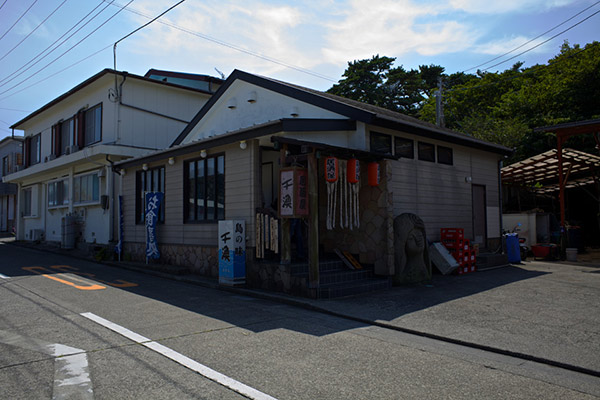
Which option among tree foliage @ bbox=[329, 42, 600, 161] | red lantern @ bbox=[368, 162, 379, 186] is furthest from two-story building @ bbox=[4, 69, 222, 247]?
tree foliage @ bbox=[329, 42, 600, 161]

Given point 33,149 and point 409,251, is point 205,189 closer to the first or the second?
point 409,251

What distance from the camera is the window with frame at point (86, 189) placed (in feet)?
55.7

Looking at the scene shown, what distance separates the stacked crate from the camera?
11520mm

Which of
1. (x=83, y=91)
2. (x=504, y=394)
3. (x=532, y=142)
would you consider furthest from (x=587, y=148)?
(x=83, y=91)

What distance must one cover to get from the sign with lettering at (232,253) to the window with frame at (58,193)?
519 inches

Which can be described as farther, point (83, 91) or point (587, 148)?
point (587, 148)

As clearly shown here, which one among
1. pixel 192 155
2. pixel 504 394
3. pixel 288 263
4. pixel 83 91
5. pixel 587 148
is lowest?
pixel 504 394

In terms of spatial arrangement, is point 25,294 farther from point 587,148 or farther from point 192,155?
point 587,148

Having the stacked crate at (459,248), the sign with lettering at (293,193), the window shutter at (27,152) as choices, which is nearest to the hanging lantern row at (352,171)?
the sign with lettering at (293,193)

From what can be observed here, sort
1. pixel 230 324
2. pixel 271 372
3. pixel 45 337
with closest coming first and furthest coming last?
pixel 271 372 → pixel 45 337 → pixel 230 324

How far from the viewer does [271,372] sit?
427 cm

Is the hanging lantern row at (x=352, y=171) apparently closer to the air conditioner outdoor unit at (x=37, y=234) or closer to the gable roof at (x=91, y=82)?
the gable roof at (x=91, y=82)

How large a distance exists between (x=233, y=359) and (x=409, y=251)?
20.0ft

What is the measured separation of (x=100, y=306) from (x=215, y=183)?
449 cm
